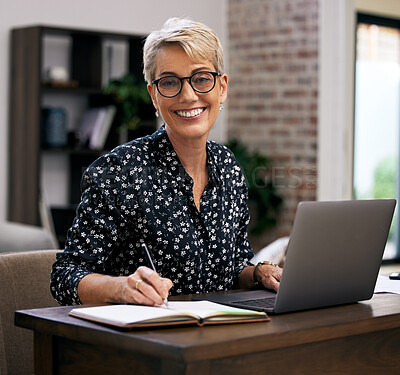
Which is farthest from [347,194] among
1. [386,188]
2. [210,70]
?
[210,70]

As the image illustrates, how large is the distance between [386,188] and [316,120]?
6.68 ft

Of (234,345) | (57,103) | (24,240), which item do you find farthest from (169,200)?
(57,103)

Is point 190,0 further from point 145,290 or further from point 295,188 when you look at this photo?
point 145,290

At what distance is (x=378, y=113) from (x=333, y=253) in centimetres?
606

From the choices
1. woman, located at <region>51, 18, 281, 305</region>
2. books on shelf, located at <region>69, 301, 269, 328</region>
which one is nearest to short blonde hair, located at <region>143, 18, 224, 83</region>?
woman, located at <region>51, 18, 281, 305</region>

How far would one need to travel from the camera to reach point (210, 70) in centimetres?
197

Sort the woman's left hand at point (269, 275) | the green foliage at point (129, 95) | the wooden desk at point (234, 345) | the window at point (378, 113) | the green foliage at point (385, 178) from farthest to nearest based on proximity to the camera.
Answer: the green foliage at point (385, 178) → the window at point (378, 113) → the green foliage at point (129, 95) → the woman's left hand at point (269, 275) → the wooden desk at point (234, 345)

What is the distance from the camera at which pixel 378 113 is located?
7.39 m

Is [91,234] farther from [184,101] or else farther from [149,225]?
[184,101]

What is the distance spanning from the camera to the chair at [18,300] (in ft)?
6.78

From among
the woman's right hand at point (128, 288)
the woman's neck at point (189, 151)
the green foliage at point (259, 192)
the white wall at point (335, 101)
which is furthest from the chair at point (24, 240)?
the white wall at point (335, 101)

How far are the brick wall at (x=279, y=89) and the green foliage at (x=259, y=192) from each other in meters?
0.09

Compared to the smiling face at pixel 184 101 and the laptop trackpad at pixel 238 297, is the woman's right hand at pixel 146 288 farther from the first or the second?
the smiling face at pixel 184 101

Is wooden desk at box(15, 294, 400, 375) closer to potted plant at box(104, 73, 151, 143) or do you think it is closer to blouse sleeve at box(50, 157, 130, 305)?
blouse sleeve at box(50, 157, 130, 305)
